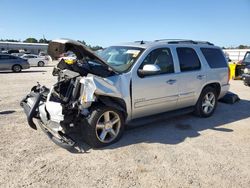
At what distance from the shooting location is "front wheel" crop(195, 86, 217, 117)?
647cm

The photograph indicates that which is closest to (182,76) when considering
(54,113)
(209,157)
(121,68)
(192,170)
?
(121,68)

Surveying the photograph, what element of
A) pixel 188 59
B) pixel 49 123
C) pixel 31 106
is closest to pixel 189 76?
pixel 188 59

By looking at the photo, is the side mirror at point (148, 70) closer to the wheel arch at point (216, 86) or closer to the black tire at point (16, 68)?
the wheel arch at point (216, 86)

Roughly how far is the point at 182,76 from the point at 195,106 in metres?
1.10

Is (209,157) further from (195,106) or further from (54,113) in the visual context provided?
(54,113)

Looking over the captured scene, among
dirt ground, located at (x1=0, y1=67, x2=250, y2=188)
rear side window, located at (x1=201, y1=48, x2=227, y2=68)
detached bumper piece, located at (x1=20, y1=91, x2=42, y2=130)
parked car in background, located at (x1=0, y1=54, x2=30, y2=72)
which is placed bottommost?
parked car in background, located at (x1=0, y1=54, x2=30, y2=72)

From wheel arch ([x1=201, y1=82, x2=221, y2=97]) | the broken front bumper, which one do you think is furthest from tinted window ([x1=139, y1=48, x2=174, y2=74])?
the broken front bumper

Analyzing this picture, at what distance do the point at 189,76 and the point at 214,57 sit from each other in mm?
1379

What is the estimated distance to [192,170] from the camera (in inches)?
153

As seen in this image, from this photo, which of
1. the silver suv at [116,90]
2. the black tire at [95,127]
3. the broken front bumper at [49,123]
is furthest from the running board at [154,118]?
the broken front bumper at [49,123]

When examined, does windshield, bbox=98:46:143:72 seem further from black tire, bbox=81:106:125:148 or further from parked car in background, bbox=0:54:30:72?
parked car in background, bbox=0:54:30:72

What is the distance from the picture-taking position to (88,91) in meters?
4.27

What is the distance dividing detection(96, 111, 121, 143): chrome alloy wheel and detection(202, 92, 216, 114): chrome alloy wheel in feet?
9.37

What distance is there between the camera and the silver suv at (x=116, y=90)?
14.3 feet
